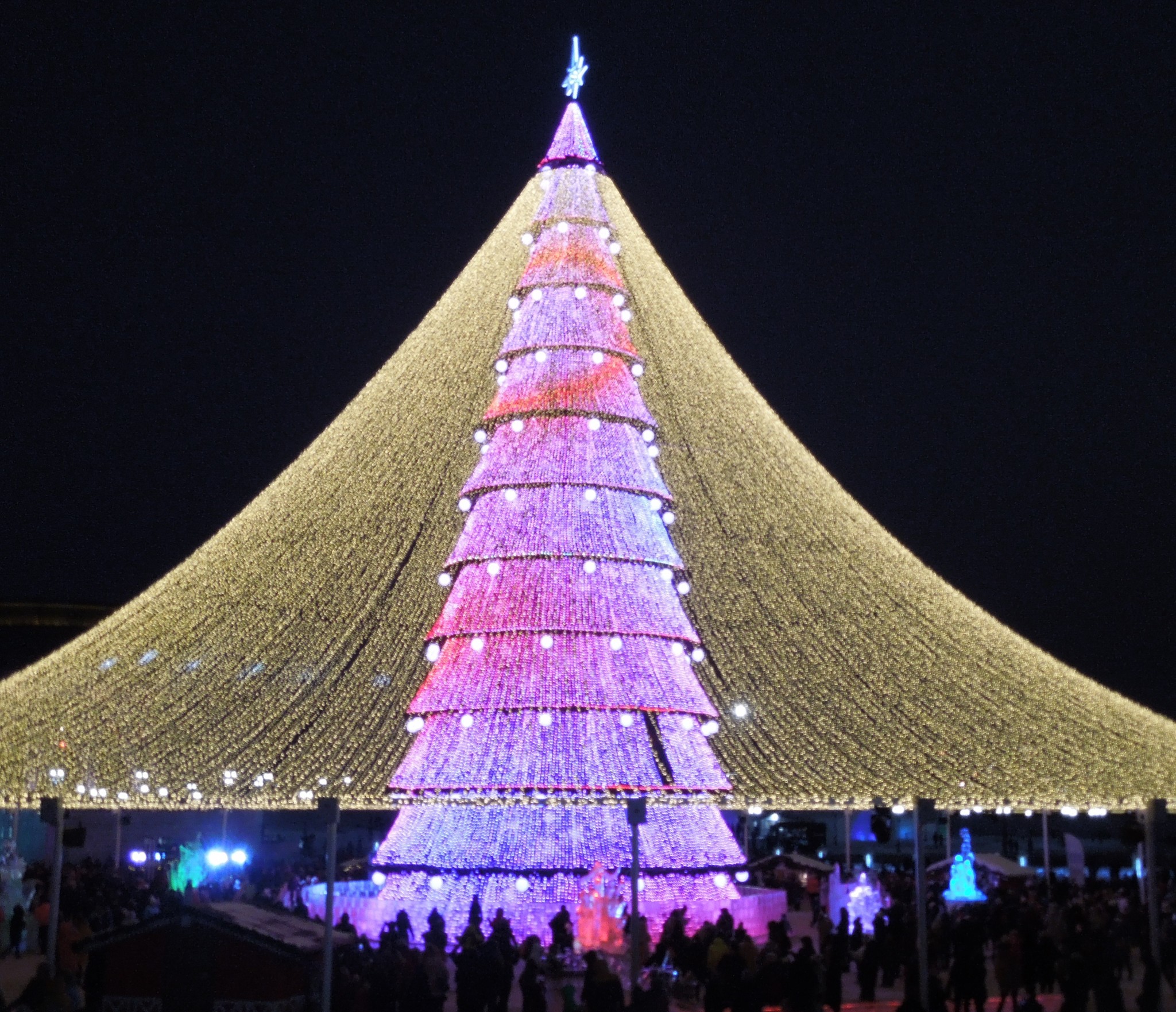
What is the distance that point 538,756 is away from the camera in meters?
18.4

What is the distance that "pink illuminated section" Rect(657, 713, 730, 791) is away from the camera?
1908 centimetres

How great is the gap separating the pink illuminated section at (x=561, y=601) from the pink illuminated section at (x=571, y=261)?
4.56m

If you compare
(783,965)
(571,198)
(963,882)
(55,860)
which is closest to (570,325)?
(571,198)

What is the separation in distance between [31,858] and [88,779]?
18.9 meters

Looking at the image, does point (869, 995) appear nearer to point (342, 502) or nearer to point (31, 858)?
point (342, 502)

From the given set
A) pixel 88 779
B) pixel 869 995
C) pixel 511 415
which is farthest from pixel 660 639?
pixel 88 779

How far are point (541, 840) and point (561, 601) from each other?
3.28 meters

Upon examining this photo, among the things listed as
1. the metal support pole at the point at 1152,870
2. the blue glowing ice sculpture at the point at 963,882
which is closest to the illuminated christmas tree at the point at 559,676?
the metal support pole at the point at 1152,870

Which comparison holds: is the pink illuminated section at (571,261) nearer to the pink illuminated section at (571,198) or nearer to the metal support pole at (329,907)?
the pink illuminated section at (571,198)

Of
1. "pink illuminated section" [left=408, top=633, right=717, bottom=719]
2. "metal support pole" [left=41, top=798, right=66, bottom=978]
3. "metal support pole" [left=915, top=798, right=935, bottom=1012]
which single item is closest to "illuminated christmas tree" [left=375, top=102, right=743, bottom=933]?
"pink illuminated section" [left=408, top=633, right=717, bottom=719]

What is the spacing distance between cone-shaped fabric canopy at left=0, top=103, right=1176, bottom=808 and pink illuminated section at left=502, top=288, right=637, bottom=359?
213mm

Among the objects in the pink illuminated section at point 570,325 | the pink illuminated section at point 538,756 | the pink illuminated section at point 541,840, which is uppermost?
the pink illuminated section at point 570,325

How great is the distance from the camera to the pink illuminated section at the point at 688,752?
19.1 m

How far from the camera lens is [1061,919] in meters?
18.5
